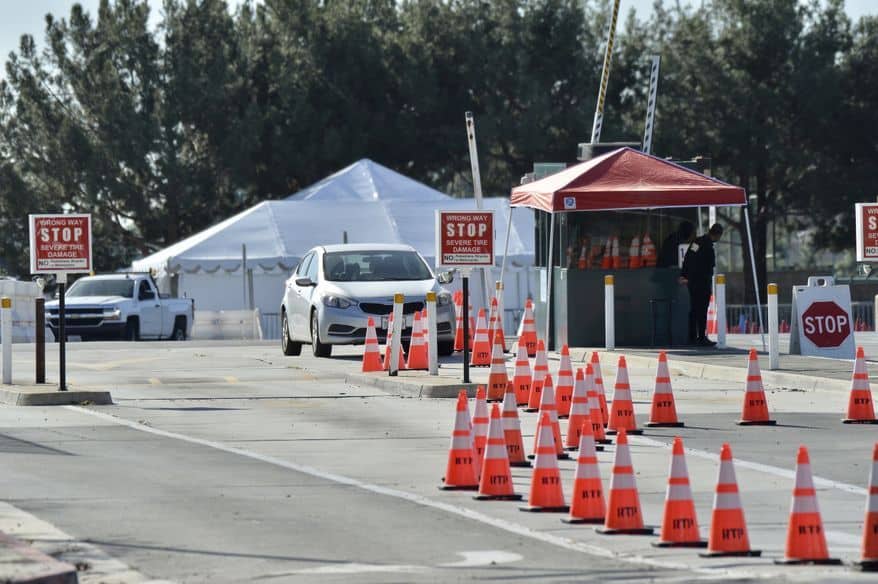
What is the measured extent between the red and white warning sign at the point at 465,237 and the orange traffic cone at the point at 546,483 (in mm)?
9005

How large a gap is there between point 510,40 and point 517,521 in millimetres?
52793

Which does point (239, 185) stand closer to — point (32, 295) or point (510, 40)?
point (510, 40)

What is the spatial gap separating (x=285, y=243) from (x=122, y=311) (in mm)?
8585

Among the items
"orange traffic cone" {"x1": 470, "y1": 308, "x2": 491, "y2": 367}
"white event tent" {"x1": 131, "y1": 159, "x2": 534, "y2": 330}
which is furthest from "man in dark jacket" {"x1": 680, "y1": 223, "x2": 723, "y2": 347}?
"white event tent" {"x1": 131, "y1": 159, "x2": 534, "y2": 330}

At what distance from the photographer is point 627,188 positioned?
83.4ft

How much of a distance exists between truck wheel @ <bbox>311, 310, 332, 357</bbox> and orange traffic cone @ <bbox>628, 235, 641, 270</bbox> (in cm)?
451

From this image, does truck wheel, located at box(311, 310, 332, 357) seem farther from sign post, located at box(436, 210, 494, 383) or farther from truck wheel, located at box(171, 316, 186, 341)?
truck wheel, located at box(171, 316, 186, 341)

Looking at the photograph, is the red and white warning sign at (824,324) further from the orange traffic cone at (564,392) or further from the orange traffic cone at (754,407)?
the orange traffic cone at (564,392)

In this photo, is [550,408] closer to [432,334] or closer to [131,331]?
[432,334]

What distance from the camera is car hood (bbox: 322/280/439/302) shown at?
2548 centimetres

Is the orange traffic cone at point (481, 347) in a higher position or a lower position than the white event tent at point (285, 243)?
lower

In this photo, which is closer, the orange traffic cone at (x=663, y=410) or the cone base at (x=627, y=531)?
the cone base at (x=627, y=531)

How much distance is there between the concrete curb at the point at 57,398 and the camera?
1894 cm

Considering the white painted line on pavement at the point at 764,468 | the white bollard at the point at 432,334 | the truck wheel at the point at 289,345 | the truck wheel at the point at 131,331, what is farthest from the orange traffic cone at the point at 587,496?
the truck wheel at the point at 131,331
